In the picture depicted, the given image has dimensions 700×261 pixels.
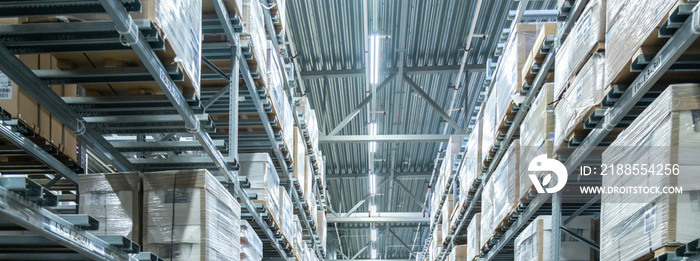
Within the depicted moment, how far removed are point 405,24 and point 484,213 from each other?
3.72 meters

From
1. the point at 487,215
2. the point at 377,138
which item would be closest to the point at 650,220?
the point at 487,215

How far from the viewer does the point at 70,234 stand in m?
3.20

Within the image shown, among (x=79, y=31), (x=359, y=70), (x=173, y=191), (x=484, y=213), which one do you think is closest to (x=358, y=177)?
(x=359, y=70)

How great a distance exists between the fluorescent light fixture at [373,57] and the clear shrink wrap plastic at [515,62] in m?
3.46

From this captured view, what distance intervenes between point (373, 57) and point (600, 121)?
636 centimetres

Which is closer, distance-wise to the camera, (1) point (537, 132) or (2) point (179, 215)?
(2) point (179, 215)

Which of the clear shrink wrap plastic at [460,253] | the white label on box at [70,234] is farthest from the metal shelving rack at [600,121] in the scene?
the white label on box at [70,234]

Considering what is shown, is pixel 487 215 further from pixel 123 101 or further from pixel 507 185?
pixel 123 101

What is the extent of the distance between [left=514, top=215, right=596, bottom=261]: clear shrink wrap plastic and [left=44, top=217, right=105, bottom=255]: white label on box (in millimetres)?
3671

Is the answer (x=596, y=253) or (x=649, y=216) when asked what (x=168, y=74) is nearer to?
(x=649, y=216)

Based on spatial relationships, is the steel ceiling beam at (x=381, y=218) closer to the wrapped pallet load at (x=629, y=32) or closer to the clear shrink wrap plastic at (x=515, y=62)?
the clear shrink wrap plastic at (x=515, y=62)

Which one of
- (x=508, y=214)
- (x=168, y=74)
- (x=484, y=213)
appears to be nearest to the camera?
(x=168, y=74)

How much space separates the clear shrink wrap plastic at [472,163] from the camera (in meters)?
8.65

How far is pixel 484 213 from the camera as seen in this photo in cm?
822
